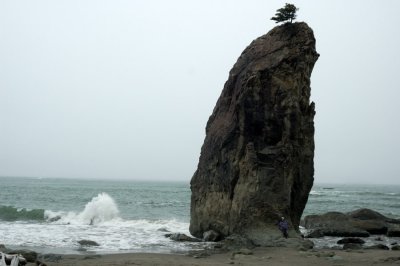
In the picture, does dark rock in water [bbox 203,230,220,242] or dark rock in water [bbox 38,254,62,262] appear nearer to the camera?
dark rock in water [bbox 38,254,62,262]

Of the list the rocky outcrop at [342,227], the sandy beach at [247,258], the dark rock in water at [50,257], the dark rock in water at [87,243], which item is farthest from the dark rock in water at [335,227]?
the dark rock in water at [50,257]

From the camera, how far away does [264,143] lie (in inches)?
906

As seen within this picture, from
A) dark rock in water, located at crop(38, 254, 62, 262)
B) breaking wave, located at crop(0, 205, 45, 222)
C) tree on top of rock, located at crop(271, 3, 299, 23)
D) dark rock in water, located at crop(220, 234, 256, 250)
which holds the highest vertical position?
tree on top of rock, located at crop(271, 3, 299, 23)

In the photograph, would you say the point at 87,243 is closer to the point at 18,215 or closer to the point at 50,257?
the point at 50,257

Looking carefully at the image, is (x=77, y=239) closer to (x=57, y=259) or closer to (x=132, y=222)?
(x=57, y=259)

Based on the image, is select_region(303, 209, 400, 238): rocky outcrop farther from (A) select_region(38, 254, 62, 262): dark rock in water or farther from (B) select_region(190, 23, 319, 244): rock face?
(A) select_region(38, 254, 62, 262): dark rock in water

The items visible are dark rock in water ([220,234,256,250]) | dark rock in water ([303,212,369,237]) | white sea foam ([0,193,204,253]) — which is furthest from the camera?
dark rock in water ([303,212,369,237])

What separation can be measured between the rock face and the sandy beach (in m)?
3.28

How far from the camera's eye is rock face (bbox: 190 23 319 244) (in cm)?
2195

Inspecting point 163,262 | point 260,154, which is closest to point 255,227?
point 260,154

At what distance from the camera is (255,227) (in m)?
21.4

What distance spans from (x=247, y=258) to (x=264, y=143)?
7665 millimetres

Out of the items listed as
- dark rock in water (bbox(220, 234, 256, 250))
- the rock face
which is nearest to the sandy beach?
dark rock in water (bbox(220, 234, 256, 250))

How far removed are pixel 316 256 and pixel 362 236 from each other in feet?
38.3
